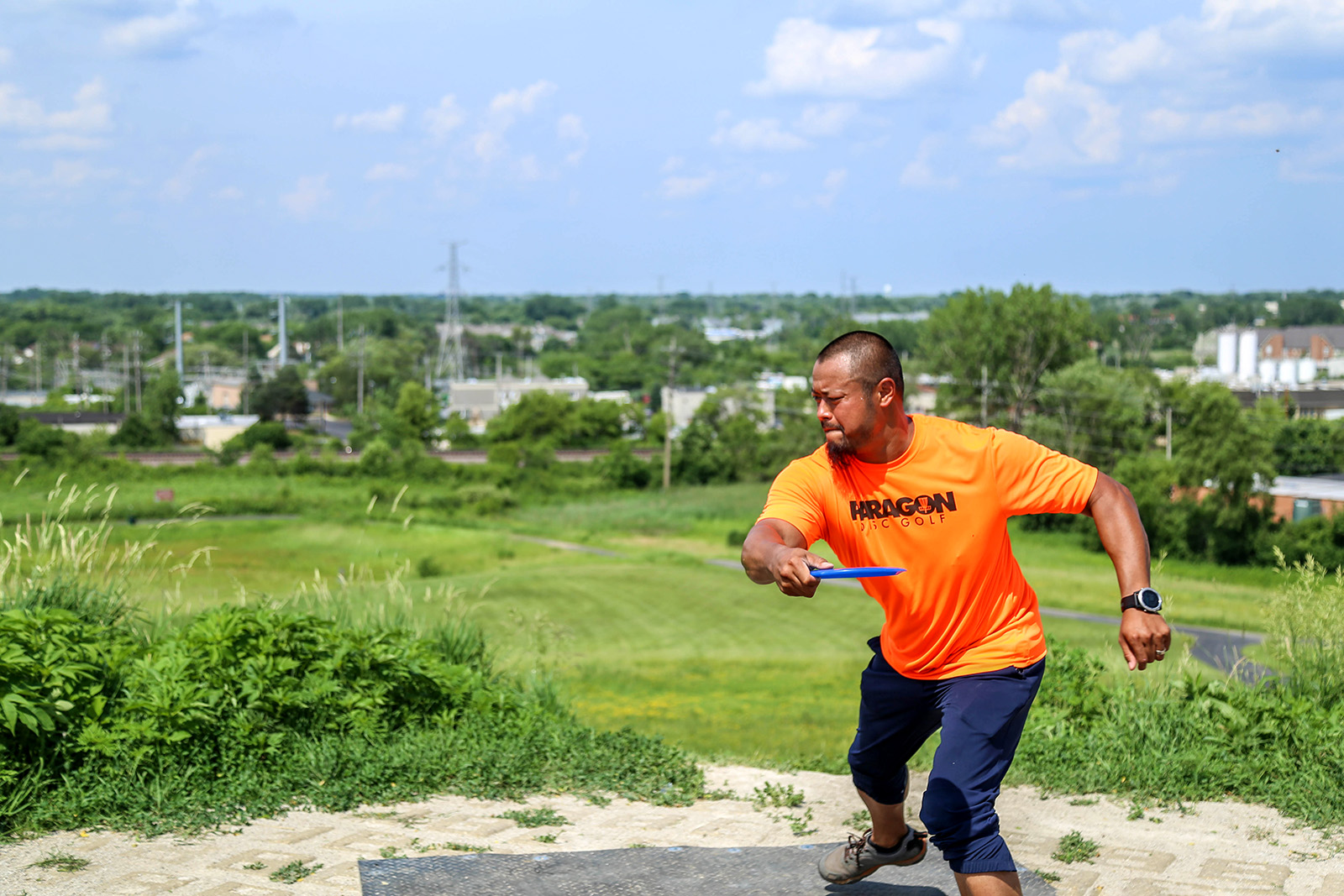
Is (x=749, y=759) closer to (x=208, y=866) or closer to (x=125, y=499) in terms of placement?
(x=208, y=866)

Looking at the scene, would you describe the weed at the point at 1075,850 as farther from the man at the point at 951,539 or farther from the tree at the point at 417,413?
the tree at the point at 417,413

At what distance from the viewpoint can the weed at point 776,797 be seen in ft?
17.9

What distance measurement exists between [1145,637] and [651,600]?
106 feet

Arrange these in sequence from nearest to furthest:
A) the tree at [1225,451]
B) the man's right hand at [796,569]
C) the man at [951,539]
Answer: the man's right hand at [796,569]
the man at [951,539]
the tree at [1225,451]

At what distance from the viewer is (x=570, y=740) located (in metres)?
6.14

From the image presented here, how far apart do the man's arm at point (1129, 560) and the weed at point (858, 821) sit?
6.49 ft

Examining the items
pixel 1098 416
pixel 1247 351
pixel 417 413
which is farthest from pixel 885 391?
pixel 1247 351

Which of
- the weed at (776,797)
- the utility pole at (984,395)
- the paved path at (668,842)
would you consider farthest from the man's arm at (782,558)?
the utility pole at (984,395)

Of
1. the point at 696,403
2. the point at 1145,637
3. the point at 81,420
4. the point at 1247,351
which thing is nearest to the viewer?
the point at 1145,637

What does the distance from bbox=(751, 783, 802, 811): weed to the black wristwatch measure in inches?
95.7

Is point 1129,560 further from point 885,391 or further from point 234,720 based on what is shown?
point 234,720

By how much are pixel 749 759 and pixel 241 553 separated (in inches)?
1692

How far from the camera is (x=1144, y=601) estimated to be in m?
3.41

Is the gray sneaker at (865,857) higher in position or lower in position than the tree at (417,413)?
higher
